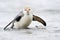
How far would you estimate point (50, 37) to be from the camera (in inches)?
480

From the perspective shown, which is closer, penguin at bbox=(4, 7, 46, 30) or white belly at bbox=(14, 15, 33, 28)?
penguin at bbox=(4, 7, 46, 30)

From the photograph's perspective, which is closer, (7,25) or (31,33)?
(31,33)

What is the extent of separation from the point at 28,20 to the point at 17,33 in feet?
2.57

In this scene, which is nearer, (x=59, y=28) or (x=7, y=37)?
(x=7, y=37)

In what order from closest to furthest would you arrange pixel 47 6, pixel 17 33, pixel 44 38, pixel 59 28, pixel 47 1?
pixel 44 38 < pixel 17 33 < pixel 59 28 < pixel 47 6 < pixel 47 1

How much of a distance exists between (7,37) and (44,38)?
119 cm

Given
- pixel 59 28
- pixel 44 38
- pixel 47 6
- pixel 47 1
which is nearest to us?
pixel 44 38

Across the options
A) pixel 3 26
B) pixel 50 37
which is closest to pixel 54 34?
pixel 50 37

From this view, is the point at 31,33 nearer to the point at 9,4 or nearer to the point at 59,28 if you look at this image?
the point at 59,28

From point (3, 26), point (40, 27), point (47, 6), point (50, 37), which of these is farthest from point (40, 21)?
point (47, 6)

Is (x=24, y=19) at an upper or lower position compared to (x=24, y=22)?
upper

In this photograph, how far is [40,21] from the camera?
14.7m

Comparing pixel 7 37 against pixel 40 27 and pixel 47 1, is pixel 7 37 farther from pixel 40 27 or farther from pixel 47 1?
pixel 47 1

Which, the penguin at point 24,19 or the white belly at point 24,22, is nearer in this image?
the penguin at point 24,19
